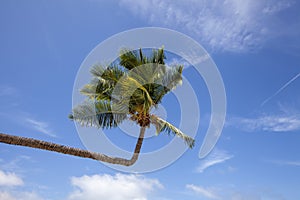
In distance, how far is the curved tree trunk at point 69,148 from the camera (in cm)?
704

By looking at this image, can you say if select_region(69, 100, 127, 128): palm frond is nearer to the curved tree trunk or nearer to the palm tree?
the palm tree

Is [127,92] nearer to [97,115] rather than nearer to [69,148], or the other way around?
[97,115]

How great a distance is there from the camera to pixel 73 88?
1091 cm

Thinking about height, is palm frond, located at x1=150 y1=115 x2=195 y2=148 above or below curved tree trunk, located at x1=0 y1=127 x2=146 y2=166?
above

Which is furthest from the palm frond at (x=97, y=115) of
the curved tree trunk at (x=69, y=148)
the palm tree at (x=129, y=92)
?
the curved tree trunk at (x=69, y=148)

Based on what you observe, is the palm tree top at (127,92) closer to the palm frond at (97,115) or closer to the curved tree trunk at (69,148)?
the palm frond at (97,115)

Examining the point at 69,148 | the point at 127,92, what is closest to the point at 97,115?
→ the point at 127,92

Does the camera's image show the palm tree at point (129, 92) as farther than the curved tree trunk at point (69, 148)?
Yes

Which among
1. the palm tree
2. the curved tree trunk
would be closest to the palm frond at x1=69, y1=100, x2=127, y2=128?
the palm tree

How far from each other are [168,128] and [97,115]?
8.22ft

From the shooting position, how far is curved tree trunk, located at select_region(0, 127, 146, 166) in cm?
704

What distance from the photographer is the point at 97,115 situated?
10.9 metres

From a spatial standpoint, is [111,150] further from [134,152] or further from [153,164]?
[153,164]

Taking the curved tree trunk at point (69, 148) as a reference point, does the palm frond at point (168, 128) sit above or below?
A: above
